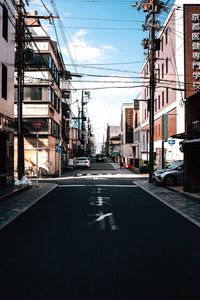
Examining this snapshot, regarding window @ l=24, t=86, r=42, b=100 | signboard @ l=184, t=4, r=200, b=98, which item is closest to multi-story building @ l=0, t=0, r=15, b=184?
window @ l=24, t=86, r=42, b=100

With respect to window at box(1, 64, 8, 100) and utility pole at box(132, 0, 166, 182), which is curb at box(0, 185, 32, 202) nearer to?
window at box(1, 64, 8, 100)

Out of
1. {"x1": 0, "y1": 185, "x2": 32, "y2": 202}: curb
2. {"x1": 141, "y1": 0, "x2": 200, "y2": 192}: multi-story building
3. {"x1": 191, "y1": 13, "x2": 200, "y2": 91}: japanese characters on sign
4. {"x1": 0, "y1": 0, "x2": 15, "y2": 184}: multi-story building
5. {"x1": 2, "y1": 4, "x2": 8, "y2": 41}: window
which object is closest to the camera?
{"x1": 0, "y1": 185, "x2": 32, "y2": 202}: curb

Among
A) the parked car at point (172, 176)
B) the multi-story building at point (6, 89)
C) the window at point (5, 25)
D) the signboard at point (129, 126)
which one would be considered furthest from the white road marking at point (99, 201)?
the signboard at point (129, 126)

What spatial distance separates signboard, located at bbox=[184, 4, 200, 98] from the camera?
36438 millimetres

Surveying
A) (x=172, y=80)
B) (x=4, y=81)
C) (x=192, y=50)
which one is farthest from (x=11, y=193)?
(x=172, y=80)

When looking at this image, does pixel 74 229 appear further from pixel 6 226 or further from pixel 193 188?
pixel 193 188

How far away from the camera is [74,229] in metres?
9.88

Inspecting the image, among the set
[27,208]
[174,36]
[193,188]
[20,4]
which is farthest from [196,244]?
[174,36]

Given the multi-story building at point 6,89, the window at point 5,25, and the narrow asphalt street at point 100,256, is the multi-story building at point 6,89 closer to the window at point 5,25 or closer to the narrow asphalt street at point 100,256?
the window at point 5,25

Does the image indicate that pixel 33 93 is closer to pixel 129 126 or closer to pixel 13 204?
pixel 13 204

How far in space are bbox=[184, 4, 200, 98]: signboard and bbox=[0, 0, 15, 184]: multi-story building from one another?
18.5 metres

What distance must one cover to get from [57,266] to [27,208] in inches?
316

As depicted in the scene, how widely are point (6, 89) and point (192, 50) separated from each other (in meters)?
20.5

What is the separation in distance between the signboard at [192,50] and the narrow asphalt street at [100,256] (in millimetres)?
25786
